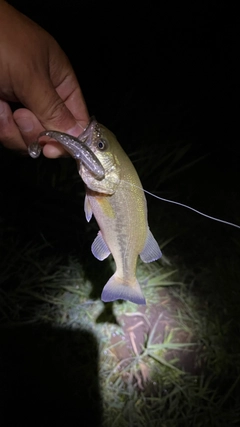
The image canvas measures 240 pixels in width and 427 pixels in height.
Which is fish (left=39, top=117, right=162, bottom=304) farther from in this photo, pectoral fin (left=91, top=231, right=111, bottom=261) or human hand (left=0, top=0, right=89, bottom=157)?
human hand (left=0, top=0, right=89, bottom=157)

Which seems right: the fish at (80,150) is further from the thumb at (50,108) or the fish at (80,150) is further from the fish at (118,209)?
the thumb at (50,108)

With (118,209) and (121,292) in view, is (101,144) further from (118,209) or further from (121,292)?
(121,292)

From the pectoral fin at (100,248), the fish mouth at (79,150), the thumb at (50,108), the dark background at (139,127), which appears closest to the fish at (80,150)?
the fish mouth at (79,150)

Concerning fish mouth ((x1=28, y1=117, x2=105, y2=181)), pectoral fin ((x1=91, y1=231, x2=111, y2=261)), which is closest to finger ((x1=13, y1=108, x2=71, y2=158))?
fish mouth ((x1=28, y1=117, x2=105, y2=181))

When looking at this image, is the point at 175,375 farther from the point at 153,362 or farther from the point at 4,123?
the point at 4,123

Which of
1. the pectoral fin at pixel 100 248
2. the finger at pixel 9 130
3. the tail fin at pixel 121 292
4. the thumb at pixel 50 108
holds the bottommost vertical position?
the tail fin at pixel 121 292

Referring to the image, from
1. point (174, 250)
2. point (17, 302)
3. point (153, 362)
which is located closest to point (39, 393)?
point (17, 302)
